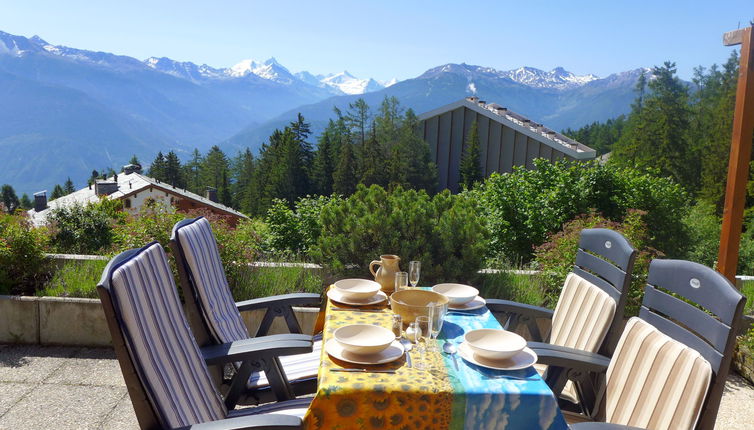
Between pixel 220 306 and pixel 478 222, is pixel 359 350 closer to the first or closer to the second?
pixel 220 306

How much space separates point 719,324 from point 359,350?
1.14m

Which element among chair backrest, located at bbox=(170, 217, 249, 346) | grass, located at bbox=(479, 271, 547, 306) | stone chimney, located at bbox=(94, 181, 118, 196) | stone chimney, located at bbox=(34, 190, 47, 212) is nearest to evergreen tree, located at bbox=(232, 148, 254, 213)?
stone chimney, located at bbox=(94, 181, 118, 196)

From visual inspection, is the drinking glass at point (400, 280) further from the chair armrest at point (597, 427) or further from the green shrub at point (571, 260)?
the green shrub at point (571, 260)

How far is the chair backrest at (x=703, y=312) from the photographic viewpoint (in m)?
1.59

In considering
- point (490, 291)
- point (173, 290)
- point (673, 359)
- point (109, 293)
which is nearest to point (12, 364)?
point (173, 290)

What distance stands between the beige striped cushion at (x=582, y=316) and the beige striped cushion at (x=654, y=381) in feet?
0.87

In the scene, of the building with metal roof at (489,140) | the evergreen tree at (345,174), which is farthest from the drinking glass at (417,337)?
the evergreen tree at (345,174)

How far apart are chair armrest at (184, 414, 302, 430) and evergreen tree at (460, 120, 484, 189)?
71.6 feet

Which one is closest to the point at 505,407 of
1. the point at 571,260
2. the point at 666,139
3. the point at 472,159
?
the point at 571,260

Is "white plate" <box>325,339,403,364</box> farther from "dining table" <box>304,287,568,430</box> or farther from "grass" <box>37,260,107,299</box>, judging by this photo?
"grass" <box>37,260,107,299</box>

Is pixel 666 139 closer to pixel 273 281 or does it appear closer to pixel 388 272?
pixel 273 281

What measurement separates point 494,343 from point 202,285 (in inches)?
52.7

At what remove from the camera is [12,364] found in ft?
11.8

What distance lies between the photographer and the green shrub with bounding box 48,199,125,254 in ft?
18.6
